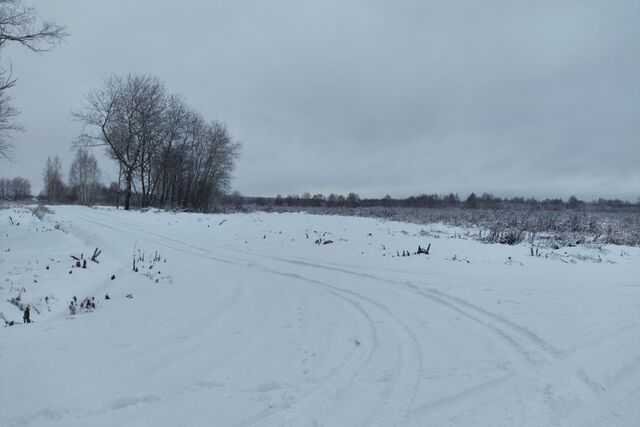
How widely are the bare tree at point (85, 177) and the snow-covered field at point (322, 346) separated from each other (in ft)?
237

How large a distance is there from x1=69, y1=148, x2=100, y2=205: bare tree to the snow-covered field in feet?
237

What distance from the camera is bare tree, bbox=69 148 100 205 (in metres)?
70.8

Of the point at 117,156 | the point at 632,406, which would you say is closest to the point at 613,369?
the point at 632,406

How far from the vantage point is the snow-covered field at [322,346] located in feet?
9.93

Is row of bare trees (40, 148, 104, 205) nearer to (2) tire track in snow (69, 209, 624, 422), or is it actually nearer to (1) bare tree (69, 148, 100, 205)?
(1) bare tree (69, 148, 100, 205)

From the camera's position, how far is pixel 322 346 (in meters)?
4.38

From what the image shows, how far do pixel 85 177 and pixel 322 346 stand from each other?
8126 centimetres

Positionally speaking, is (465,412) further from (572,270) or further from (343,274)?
(572,270)

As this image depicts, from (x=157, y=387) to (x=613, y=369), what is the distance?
14.3 ft

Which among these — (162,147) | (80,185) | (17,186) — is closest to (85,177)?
(80,185)

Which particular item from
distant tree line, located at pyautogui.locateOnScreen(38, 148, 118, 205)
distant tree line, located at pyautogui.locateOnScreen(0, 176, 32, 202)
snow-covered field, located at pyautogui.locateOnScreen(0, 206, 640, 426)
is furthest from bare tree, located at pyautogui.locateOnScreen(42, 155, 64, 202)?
snow-covered field, located at pyautogui.locateOnScreen(0, 206, 640, 426)

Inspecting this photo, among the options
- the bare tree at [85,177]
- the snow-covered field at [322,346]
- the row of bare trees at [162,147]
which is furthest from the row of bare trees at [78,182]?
the snow-covered field at [322,346]

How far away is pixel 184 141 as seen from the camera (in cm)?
3881

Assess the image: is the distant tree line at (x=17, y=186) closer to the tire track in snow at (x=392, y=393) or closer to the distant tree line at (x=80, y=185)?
the distant tree line at (x=80, y=185)
